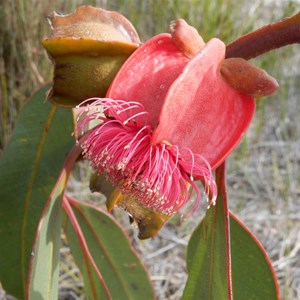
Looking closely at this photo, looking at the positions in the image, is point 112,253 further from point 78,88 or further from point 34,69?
point 34,69

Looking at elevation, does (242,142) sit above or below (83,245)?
below

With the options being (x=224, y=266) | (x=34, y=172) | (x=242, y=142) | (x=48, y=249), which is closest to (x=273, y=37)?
(x=224, y=266)

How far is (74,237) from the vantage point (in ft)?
3.51

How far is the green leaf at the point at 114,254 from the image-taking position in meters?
1.12

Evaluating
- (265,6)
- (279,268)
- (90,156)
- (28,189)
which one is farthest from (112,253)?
(265,6)

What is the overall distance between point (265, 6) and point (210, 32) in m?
0.81

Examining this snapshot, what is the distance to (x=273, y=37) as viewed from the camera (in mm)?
692

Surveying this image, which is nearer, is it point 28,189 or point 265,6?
point 28,189

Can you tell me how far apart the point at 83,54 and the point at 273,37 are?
229 millimetres

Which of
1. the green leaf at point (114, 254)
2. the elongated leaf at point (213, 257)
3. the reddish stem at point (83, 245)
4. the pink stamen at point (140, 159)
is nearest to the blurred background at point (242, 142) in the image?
the green leaf at point (114, 254)

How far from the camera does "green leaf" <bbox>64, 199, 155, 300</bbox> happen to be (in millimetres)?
1121

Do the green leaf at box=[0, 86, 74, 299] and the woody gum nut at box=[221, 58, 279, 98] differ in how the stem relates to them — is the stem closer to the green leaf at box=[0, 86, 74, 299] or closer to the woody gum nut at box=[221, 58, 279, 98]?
the woody gum nut at box=[221, 58, 279, 98]

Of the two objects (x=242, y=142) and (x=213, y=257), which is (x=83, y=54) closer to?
(x=213, y=257)

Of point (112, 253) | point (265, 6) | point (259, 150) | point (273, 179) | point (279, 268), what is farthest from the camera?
point (265, 6)
